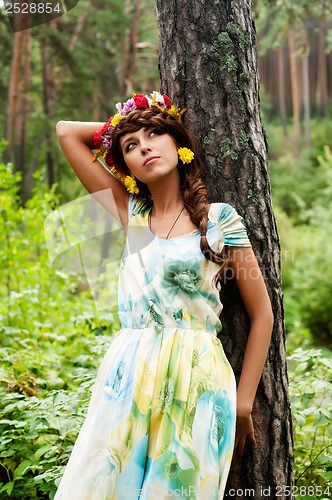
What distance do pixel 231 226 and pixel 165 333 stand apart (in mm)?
422

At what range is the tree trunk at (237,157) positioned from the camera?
87.6 inches

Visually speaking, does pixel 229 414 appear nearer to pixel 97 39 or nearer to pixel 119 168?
pixel 119 168

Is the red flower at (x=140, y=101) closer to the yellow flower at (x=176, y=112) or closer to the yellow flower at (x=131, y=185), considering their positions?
the yellow flower at (x=176, y=112)

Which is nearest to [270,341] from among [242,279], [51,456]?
[242,279]

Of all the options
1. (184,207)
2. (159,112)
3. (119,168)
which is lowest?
(184,207)

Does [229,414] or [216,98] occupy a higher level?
[216,98]

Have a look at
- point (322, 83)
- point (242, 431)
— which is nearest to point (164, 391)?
point (242, 431)

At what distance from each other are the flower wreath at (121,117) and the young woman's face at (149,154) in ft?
0.17

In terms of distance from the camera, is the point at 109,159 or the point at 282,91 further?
the point at 282,91

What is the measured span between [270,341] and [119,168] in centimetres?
84

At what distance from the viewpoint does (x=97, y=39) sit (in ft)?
45.4

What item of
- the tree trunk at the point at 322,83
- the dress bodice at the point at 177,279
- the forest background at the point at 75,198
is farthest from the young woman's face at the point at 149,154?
the tree trunk at the point at 322,83

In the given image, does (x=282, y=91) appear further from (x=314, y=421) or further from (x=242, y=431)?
(x=242, y=431)

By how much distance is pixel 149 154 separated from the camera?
205 centimetres
